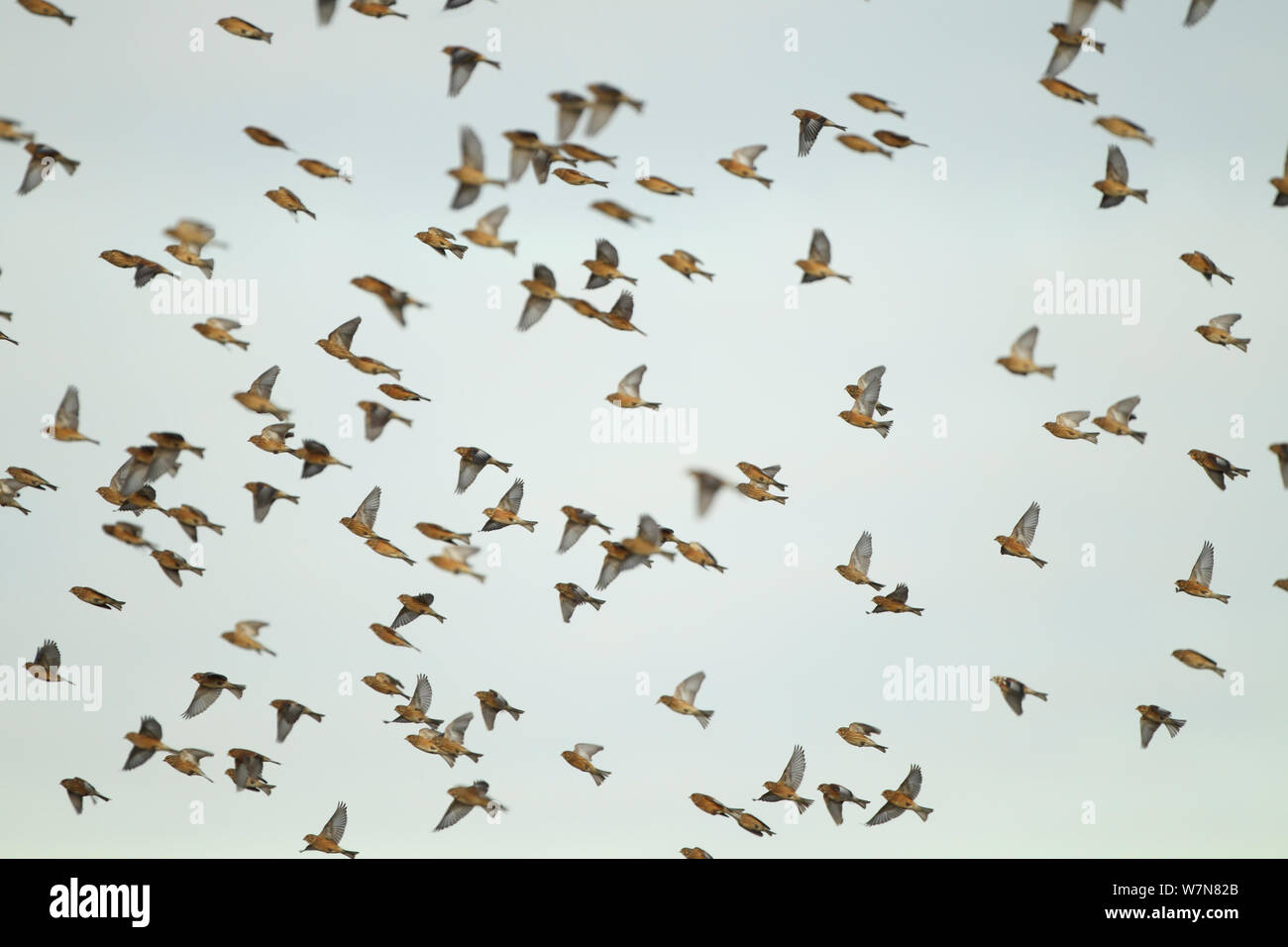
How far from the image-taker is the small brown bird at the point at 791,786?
Answer: 39.2m

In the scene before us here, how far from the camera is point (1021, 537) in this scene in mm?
39094

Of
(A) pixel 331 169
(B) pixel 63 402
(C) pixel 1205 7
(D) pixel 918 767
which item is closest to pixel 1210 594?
(D) pixel 918 767

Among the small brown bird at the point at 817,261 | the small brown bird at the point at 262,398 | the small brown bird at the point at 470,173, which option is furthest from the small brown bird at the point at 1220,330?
the small brown bird at the point at 262,398

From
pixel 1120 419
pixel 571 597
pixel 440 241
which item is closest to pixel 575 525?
pixel 571 597

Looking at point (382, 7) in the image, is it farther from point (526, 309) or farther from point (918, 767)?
point (918, 767)

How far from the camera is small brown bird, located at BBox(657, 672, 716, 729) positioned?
1521 inches

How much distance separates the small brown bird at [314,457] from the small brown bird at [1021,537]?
39.6 feet

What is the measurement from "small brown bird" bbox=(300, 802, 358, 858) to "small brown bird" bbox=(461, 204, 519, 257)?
12.4 meters

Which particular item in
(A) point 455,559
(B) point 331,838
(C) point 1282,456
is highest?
(C) point 1282,456

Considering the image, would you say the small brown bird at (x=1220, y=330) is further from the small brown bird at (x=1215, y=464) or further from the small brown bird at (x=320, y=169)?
the small brown bird at (x=320, y=169)

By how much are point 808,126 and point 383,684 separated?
12752mm

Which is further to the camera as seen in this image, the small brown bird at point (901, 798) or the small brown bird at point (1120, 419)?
the small brown bird at point (901, 798)

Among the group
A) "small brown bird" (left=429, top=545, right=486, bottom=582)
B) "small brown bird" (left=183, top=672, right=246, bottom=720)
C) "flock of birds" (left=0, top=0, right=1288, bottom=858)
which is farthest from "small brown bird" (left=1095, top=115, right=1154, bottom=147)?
"small brown bird" (left=183, top=672, right=246, bottom=720)

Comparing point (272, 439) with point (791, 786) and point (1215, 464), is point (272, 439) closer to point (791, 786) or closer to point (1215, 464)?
point (791, 786)
